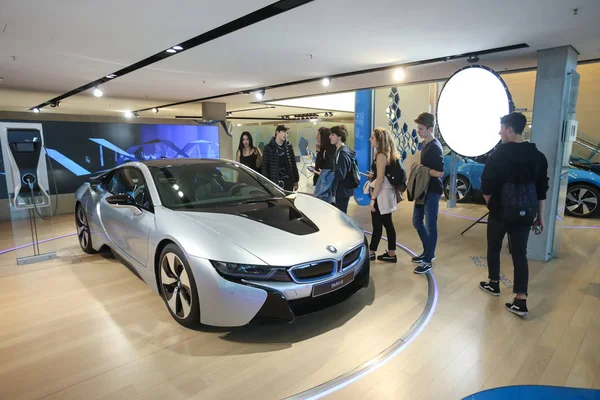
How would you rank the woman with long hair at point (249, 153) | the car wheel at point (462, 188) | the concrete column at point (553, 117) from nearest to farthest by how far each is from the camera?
the concrete column at point (553, 117)
the woman with long hair at point (249, 153)
the car wheel at point (462, 188)

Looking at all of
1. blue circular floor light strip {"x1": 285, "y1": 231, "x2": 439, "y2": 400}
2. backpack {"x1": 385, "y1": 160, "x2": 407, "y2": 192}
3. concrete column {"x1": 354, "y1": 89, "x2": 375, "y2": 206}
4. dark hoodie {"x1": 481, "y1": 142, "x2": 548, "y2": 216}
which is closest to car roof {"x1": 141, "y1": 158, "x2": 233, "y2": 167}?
backpack {"x1": 385, "y1": 160, "x2": 407, "y2": 192}

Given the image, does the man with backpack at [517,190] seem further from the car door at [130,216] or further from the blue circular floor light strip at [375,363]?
the car door at [130,216]

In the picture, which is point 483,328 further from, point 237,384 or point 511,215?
point 237,384

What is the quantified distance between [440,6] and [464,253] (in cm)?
282

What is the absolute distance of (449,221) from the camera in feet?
20.1

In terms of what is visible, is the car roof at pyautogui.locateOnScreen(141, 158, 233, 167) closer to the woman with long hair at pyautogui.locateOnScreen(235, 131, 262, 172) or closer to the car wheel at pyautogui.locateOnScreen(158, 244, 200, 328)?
the car wheel at pyautogui.locateOnScreen(158, 244, 200, 328)

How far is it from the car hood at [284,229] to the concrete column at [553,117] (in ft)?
8.20

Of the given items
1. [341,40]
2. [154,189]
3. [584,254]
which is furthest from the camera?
[584,254]

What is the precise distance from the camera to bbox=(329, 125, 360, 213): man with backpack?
3.89m

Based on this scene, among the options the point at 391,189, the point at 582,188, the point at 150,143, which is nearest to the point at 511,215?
the point at 391,189

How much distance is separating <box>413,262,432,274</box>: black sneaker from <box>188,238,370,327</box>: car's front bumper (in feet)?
5.22

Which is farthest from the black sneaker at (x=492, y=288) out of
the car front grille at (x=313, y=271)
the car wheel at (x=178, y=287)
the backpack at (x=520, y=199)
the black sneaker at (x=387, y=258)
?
the car wheel at (x=178, y=287)

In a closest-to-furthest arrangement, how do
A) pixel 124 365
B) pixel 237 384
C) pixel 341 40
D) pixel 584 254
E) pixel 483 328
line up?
1. pixel 237 384
2. pixel 124 365
3. pixel 483 328
4. pixel 341 40
5. pixel 584 254

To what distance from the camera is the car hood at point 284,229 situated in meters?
2.30
